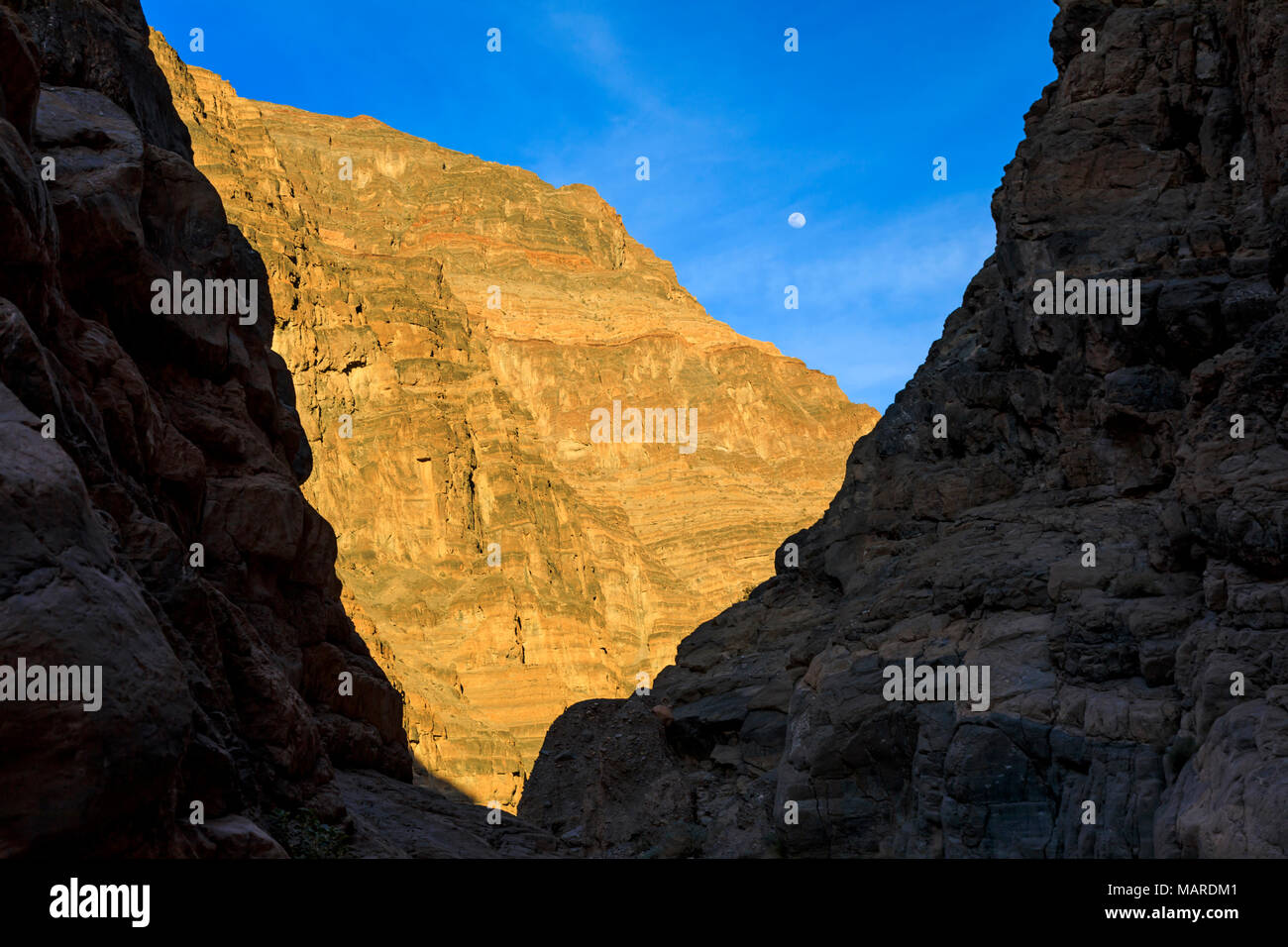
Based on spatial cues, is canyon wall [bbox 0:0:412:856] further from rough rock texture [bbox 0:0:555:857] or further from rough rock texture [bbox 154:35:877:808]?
rough rock texture [bbox 154:35:877:808]

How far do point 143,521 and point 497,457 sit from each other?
9159 cm

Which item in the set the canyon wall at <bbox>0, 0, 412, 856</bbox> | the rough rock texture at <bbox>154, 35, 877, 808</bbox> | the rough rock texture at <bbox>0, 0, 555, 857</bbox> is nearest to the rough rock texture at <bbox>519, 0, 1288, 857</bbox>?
the rough rock texture at <bbox>0, 0, 555, 857</bbox>

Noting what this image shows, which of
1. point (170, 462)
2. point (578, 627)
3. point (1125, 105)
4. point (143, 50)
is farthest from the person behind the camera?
point (578, 627)

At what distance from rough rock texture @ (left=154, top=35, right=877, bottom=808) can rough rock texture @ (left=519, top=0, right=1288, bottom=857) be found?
116ft

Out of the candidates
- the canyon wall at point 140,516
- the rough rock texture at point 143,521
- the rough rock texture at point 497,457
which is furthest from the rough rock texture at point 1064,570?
the rough rock texture at point 497,457

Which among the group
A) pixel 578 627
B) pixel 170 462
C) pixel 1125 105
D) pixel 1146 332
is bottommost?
pixel 578 627

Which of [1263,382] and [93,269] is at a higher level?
[93,269]

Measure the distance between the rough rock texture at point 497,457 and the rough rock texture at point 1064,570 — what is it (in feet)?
116

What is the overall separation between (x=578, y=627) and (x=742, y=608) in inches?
2431

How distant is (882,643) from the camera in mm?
23188

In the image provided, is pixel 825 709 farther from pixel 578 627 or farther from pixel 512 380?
pixel 512 380

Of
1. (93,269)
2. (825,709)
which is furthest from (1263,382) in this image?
(93,269)

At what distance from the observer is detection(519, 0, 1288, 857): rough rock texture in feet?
54.5
